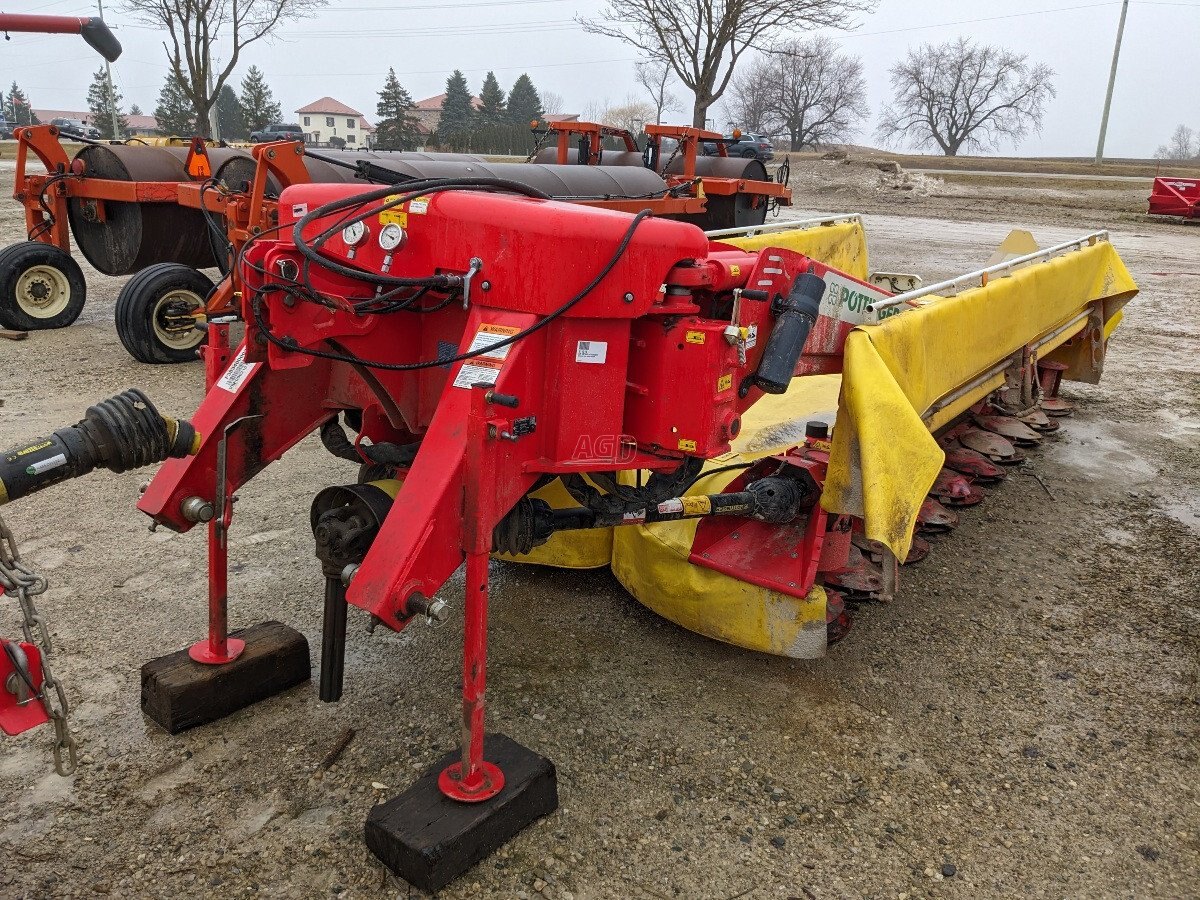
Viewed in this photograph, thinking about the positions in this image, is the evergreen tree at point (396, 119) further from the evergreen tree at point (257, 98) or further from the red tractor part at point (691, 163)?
the red tractor part at point (691, 163)

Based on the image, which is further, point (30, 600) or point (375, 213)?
point (375, 213)

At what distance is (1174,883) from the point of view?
259cm

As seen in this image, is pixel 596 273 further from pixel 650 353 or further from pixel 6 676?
pixel 6 676

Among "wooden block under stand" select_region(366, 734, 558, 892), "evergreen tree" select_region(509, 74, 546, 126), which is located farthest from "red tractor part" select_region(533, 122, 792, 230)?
"evergreen tree" select_region(509, 74, 546, 126)

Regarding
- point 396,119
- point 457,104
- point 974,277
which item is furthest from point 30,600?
point 457,104

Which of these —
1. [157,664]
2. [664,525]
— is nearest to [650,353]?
[664,525]

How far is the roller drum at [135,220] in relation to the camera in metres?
8.39

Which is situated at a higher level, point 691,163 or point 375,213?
point 691,163

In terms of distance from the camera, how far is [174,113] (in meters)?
58.8

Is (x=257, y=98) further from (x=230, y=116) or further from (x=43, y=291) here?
(x=43, y=291)

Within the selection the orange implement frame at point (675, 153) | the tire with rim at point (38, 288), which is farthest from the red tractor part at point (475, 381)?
the orange implement frame at point (675, 153)

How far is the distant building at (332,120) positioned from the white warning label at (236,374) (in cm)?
10257

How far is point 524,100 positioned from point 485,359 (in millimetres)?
78012

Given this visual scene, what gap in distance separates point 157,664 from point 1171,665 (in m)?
3.61
